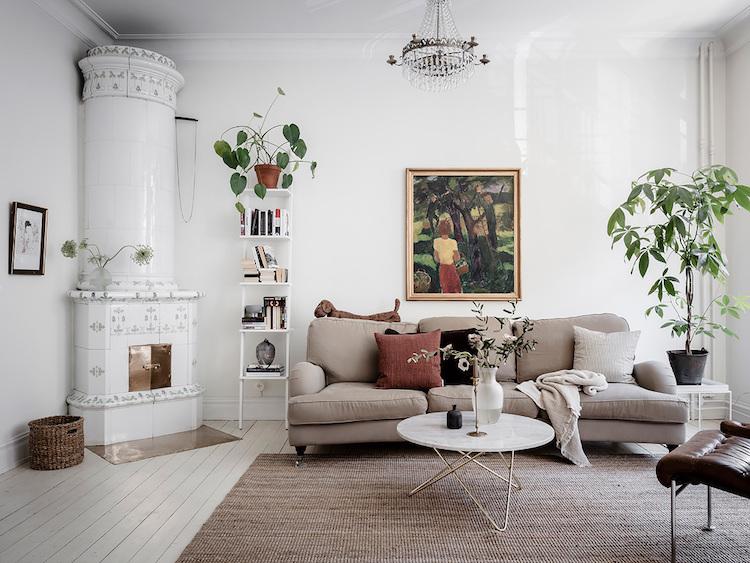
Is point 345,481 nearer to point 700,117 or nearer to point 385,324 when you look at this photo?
point 385,324

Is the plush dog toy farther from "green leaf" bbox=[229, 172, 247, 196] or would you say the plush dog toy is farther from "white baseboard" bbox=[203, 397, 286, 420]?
"green leaf" bbox=[229, 172, 247, 196]

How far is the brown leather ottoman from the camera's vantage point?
229cm

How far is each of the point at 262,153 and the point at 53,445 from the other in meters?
2.81

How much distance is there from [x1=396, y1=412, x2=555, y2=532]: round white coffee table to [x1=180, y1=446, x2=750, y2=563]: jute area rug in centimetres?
11

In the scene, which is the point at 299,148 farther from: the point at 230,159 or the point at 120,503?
the point at 120,503

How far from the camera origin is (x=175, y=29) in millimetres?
4938

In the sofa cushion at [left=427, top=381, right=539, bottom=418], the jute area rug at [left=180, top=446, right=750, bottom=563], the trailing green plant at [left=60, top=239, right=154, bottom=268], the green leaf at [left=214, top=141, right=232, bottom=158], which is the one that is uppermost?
the green leaf at [left=214, top=141, right=232, bottom=158]

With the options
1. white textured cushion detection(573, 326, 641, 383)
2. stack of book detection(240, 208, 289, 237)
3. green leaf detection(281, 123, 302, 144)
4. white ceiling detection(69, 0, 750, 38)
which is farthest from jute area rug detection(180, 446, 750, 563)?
white ceiling detection(69, 0, 750, 38)

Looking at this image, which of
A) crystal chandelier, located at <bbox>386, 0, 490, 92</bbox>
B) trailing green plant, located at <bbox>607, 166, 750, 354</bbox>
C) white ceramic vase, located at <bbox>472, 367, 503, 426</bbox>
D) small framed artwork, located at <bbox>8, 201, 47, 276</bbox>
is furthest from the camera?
trailing green plant, located at <bbox>607, 166, 750, 354</bbox>

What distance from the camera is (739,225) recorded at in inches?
195

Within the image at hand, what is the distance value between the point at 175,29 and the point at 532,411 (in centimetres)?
419

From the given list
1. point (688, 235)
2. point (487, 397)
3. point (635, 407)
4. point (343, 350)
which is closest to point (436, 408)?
point (487, 397)

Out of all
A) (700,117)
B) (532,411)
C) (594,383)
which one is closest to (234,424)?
(532,411)

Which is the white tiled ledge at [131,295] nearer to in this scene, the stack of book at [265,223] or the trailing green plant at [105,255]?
the trailing green plant at [105,255]
